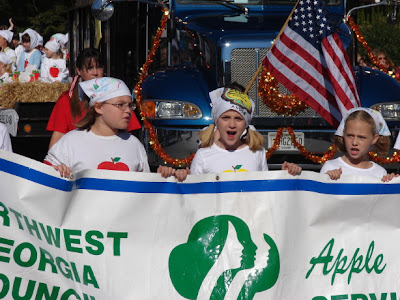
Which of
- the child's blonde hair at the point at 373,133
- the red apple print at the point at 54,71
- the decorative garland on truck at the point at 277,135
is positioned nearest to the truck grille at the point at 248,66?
the decorative garland on truck at the point at 277,135

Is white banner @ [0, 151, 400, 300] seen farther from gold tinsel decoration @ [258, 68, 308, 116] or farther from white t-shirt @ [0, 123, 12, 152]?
gold tinsel decoration @ [258, 68, 308, 116]

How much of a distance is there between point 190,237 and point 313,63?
3.67 metres

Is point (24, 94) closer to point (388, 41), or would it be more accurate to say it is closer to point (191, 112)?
point (191, 112)

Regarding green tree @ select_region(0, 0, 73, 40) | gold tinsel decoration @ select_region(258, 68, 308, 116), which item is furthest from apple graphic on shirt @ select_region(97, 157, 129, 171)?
green tree @ select_region(0, 0, 73, 40)

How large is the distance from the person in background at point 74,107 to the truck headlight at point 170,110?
4.65 ft

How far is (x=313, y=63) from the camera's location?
8.48 meters

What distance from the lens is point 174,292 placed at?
16.7 feet

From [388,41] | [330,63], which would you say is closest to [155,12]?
[330,63]

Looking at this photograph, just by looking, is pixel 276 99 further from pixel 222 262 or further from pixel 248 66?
pixel 222 262

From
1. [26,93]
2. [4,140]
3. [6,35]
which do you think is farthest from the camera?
[6,35]

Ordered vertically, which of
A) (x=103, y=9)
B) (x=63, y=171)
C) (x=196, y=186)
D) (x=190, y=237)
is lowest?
(x=190, y=237)

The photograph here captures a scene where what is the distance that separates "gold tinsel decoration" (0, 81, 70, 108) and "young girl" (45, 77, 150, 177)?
5923 mm

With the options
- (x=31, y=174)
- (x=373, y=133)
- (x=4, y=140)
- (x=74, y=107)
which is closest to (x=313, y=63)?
(x=74, y=107)

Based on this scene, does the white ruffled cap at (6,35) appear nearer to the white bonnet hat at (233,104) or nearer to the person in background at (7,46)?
the person in background at (7,46)
